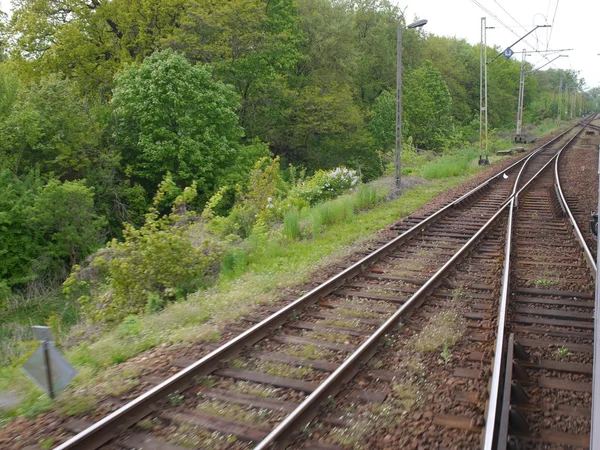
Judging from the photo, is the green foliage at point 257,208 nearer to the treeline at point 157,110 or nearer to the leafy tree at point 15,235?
the treeline at point 157,110

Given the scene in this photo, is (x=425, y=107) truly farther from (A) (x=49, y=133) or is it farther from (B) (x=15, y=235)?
(B) (x=15, y=235)

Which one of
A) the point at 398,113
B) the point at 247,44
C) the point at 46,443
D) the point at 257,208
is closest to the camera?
the point at 46,443

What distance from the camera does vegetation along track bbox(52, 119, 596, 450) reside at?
470 cm

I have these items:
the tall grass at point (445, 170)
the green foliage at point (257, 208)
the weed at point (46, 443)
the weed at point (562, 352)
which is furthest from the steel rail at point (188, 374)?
the tall grass at point (445, 170)

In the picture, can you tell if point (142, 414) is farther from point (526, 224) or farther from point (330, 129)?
point (330, 129)

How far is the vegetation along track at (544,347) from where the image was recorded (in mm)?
4684

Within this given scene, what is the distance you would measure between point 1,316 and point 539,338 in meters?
15.8

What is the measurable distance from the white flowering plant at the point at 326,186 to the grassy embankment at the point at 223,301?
1.81 meters

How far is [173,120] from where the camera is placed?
84.6ft

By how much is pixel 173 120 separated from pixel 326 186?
1038 cm

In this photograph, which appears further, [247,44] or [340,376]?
[247,44]

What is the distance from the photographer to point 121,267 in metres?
9.35

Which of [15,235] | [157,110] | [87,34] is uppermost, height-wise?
[87,34]

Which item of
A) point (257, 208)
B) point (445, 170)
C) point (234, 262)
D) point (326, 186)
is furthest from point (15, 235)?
point (445, 170)
